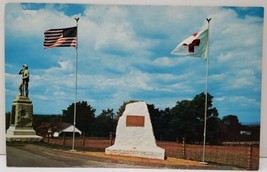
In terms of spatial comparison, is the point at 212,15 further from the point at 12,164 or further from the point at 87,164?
the point at 12,164

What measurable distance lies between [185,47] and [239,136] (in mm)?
598

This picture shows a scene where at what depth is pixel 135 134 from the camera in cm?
274

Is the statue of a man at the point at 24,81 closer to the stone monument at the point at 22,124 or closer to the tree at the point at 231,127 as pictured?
the stone monument at the point at 22,124

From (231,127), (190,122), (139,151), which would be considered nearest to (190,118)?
(190,122)

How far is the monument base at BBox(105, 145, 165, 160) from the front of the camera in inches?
107

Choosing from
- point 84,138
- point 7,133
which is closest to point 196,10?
point 84,138

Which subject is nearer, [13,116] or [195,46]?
[195,46]

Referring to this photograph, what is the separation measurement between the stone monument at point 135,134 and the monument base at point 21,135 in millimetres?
461

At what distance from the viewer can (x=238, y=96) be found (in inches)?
106

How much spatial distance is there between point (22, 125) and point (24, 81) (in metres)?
0.26

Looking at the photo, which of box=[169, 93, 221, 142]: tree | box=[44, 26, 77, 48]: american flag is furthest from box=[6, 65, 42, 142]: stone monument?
box=[169, 93, 221, 142]: tree

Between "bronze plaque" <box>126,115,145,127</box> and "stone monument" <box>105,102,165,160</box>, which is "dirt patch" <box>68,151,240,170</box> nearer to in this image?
"stone monument" <box>105,102,165,160</box>

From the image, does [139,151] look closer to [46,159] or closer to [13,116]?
[46,159]

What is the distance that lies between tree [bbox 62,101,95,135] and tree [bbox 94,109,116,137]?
0.11 feet
